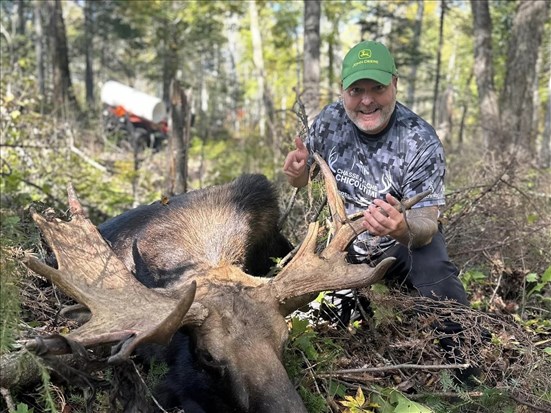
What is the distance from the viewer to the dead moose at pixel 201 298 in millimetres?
3055

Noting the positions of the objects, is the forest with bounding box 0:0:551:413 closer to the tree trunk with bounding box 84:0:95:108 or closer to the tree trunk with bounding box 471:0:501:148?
the tree trunk with bounding box 471:0:501:148

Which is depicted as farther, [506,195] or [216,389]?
[506,195]

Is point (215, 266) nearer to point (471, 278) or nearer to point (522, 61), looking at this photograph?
point (471, 278)

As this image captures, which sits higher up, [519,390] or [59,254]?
[59,254]

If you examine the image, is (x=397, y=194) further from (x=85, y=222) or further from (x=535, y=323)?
(x=85, y=222)

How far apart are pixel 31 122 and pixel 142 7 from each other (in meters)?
19.6

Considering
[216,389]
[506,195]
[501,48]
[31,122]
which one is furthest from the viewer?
[501,48]

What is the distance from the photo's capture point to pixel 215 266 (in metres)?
4.07

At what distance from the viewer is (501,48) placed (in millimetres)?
27328

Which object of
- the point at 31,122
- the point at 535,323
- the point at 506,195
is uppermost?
the point at 31,122

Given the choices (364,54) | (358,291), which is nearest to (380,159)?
(364,54)

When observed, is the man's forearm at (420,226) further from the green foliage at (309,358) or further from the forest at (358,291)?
the green foliage at (309,358)

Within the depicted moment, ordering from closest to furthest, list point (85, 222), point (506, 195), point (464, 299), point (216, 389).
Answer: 1. point (216, 389)
2. point (85, 222)
3. point (464, 299)
4. point (506, 195)

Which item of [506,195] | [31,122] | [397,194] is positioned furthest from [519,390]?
[31,122]
